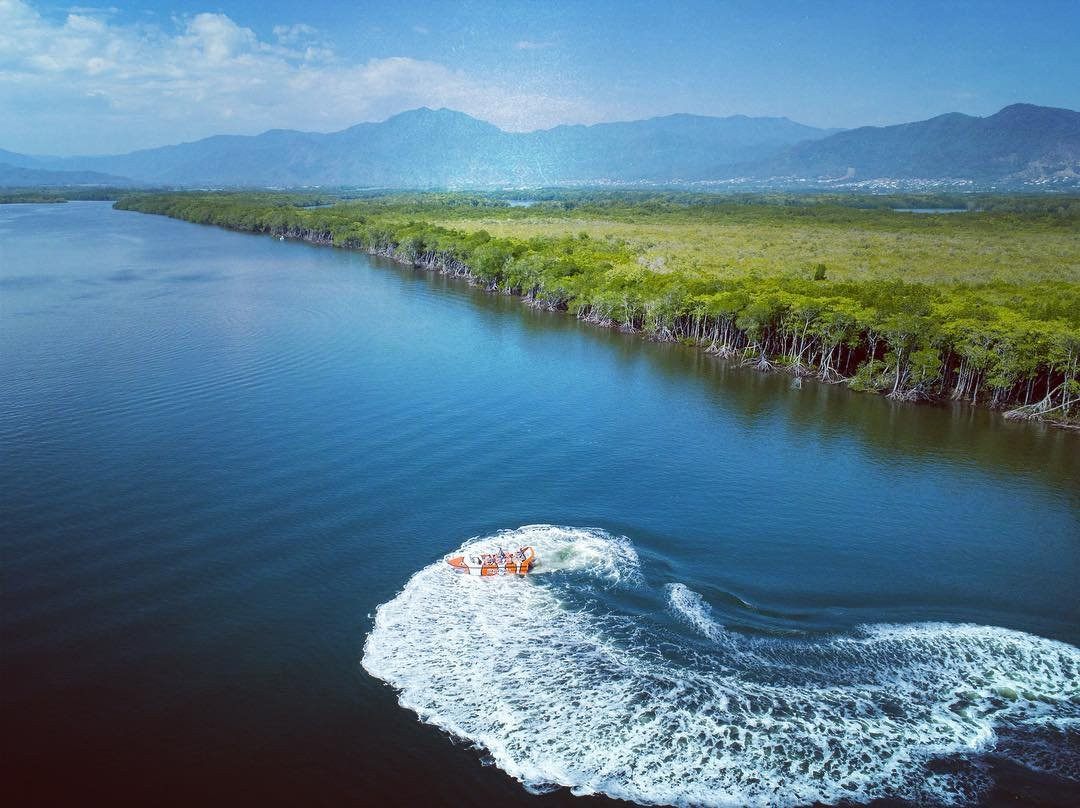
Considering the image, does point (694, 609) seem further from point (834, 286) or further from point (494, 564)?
point (834, 286)

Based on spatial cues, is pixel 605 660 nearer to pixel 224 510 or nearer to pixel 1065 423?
pixel 224 510

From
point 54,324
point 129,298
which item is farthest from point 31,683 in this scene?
point 129,298

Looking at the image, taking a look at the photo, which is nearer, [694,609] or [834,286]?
[694,609]

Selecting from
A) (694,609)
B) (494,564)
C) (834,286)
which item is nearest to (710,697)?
(694,609)

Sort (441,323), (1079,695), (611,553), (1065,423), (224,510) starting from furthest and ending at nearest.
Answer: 1. (441,323)
2. (1065,423)
3. (224,510)
4. (611,553)
5. (1079,695)

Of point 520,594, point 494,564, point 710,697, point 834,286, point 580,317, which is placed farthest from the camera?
point 580,317

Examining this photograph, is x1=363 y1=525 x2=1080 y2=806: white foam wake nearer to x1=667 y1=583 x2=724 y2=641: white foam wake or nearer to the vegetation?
x1=667 y1=583 x2=724 y2=641: white foam wake

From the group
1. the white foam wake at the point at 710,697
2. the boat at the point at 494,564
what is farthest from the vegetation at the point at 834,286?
the boat at the point at 494,564
